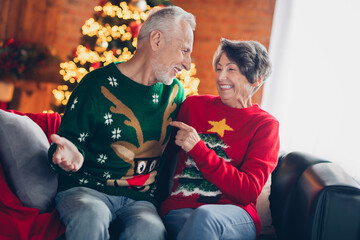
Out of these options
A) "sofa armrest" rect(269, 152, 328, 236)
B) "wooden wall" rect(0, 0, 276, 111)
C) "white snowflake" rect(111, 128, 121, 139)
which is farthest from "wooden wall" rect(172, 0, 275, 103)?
"white snowflake" rect(111, 128, 121, 139)

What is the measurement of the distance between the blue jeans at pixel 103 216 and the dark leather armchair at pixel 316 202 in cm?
55

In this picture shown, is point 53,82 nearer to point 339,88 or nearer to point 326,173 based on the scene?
point 339,88

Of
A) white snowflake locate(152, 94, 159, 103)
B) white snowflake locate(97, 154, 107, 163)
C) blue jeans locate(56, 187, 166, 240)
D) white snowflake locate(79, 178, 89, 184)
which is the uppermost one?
white snowflake locate(152, 94, 159, 103)

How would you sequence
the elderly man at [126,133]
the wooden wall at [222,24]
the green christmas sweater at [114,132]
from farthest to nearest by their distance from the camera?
the wooden wall at [222,24] → the green christmas sweater at [114,132] → the elderly man at [126,133]

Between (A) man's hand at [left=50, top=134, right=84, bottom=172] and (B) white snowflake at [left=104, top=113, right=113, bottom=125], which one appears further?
(B) white snowflake at [left=104, top=113, right=113, bottom=125]

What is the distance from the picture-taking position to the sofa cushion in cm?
139

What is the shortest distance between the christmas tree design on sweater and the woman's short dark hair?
1.09 feet

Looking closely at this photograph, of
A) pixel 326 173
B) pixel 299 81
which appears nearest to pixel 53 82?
pixel 299 81

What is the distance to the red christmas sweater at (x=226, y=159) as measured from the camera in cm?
138

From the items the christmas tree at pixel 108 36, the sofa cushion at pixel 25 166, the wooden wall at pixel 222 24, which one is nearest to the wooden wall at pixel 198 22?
the wooden wall at pixel 222 24

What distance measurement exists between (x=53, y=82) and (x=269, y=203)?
3.98m

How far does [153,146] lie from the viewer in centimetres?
154

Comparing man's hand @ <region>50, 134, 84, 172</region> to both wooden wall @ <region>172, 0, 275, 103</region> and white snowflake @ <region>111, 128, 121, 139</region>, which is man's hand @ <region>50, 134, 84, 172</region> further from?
wooden wall @ <region>172, 0, 275, 103</region>

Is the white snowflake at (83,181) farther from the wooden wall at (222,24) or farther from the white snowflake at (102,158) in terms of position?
the wooden wall at (222,24)
